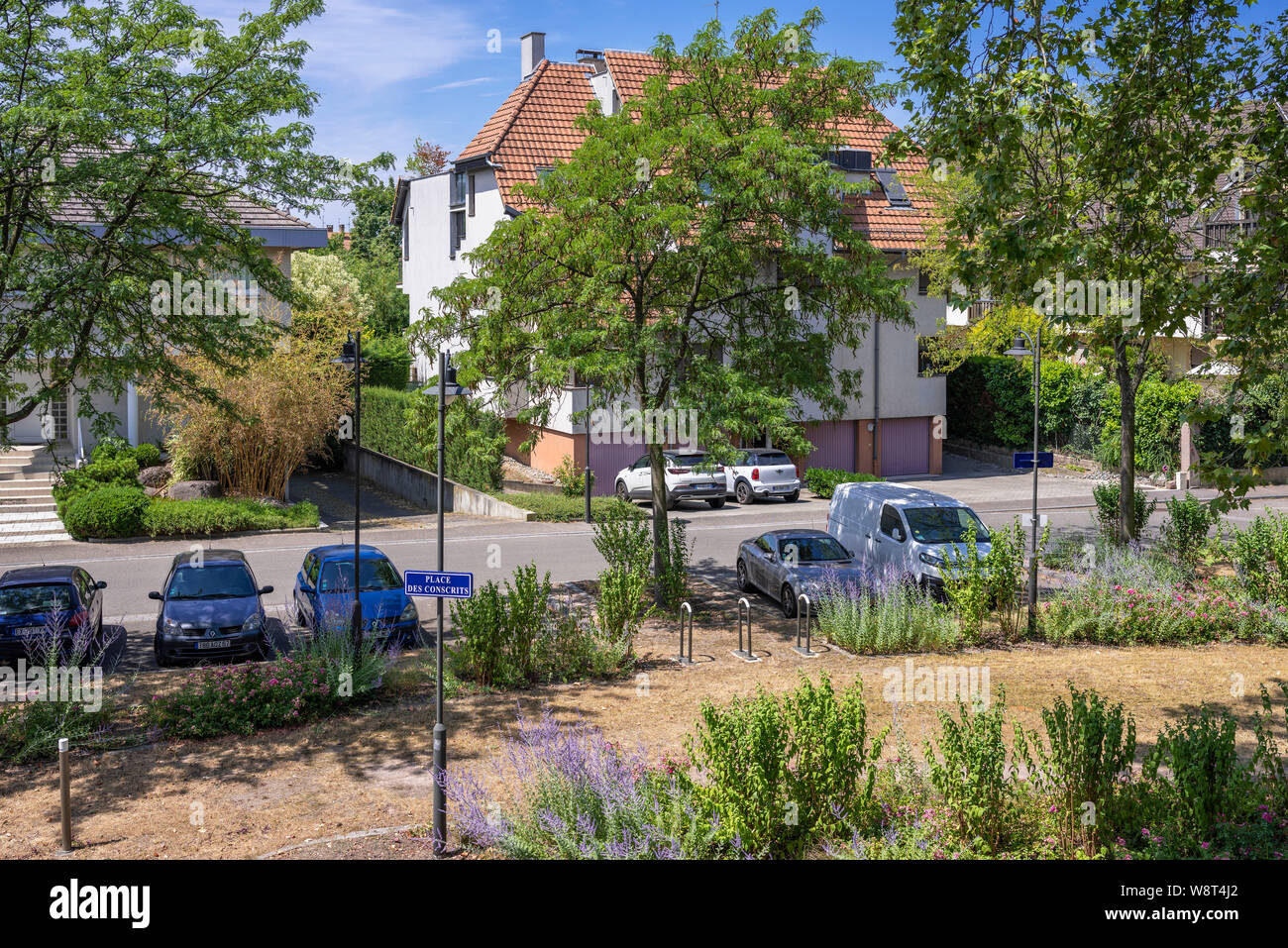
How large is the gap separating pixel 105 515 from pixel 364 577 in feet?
36.0

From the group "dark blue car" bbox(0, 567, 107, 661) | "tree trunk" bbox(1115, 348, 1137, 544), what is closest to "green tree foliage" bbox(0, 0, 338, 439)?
"dark blue car" bbox(0, 567, 107, 661)

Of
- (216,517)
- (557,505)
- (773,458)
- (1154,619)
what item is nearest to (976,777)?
(1154,619)

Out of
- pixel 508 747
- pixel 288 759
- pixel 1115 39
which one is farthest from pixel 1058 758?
pixel 1115 39

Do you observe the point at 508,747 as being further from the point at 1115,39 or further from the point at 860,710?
the point at 1115,39

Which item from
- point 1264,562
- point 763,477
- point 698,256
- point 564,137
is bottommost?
point 1264,562

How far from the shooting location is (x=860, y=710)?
842 centimetres

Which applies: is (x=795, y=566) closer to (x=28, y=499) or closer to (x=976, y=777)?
(x=976, y=777)

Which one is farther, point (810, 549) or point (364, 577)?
point (810, 549)

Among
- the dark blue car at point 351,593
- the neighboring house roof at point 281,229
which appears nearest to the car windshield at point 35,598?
the dark blue car at point 351,593

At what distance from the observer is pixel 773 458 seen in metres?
31.6

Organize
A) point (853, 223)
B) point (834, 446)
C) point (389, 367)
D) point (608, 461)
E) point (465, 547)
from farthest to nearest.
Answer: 1. point (389, 367)
2. point (834, 446)
3. point (853, 223)
4. point (608, 461)
5. point (465, 547)

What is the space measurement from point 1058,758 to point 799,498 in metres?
24.2

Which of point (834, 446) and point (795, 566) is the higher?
point (834, 446)

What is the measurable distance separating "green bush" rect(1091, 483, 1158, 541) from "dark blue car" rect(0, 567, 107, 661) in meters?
18.1
